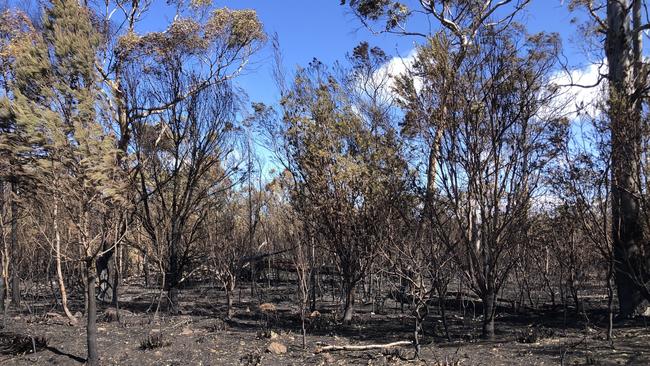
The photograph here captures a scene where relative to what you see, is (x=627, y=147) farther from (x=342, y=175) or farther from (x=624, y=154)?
(x=342, y=175)

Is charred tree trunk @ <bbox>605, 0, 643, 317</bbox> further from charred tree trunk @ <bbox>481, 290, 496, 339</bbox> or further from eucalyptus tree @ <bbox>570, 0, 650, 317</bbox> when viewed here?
charred tree trunk @ <bbox>481, 290, 496, 339</bbox>

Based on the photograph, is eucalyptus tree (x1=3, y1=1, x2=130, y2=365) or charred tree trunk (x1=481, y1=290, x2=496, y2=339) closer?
eucalyptus tree (x1=3, y1=1, x2=130, y2=365)

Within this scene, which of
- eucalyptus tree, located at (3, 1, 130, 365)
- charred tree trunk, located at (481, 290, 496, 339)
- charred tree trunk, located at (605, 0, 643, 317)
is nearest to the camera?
eucalyptus tree, located at (3, 1, 130, 365)

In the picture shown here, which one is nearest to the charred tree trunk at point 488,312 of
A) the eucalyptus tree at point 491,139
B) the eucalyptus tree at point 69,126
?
the eucalyptus tree at point 491,139

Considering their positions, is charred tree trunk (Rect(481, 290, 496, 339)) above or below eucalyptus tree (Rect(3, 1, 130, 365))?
below

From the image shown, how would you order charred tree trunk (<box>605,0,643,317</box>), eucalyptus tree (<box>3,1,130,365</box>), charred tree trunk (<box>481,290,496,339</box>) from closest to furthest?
eucalyptus tree (<box>3,1,130,365</box>) → charred tree trunk (<box>605,0,643,317</box>) → charred tree trunk (<box>481,290,496,339</box>)

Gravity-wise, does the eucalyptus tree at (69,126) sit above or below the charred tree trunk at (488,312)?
above

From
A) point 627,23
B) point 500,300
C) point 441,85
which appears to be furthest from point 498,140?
point 500,300

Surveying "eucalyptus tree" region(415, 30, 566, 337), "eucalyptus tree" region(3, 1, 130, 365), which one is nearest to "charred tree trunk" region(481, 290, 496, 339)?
"eucalyptus tree" region(415, 30, 566, 337)

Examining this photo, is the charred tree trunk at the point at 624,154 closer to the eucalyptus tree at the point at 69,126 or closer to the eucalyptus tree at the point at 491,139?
the eucalyptus tree at the point at 491,139

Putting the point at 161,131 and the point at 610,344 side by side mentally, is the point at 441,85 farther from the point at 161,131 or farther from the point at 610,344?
the point at 161,131

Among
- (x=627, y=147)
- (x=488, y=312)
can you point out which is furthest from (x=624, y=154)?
(x=488, y=312)

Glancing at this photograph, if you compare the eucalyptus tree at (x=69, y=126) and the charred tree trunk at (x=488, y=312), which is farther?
the charred tree trunk at (x=488, y=312)

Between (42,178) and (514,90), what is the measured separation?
6345 mm
